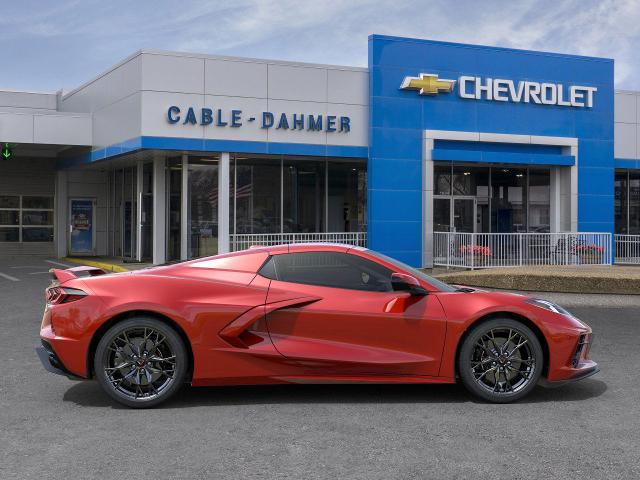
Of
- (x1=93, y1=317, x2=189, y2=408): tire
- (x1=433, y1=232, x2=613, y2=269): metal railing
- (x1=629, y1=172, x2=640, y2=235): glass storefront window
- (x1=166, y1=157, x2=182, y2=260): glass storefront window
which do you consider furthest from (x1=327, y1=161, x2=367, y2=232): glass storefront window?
(x1=93, y1=317, x2=189, y2=408): tire

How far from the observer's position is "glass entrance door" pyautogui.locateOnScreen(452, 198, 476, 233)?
2445 centimetres

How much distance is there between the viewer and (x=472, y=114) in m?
22.5

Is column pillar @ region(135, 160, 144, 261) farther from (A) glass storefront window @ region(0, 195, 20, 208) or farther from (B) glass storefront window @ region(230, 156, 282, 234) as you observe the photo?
(A) glass storefront window @ region(0, 195, 20, 208)

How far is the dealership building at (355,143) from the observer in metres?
20.3

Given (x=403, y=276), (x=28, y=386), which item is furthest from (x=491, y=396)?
(x=28, y=386)

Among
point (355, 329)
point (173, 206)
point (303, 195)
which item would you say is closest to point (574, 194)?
point (303, 195)

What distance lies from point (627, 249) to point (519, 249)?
6.35 m

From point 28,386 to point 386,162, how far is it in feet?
53.0

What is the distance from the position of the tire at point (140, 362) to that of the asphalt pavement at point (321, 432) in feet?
0.47

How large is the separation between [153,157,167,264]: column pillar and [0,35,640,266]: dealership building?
0.04m

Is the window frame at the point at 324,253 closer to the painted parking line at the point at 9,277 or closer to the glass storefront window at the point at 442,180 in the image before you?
the painted parking line at the point at 9,277

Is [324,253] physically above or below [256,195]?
below

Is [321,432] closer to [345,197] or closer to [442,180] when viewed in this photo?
[345,197]

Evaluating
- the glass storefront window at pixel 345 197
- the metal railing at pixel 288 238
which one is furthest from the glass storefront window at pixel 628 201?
the metal railing at pixel 288 238
